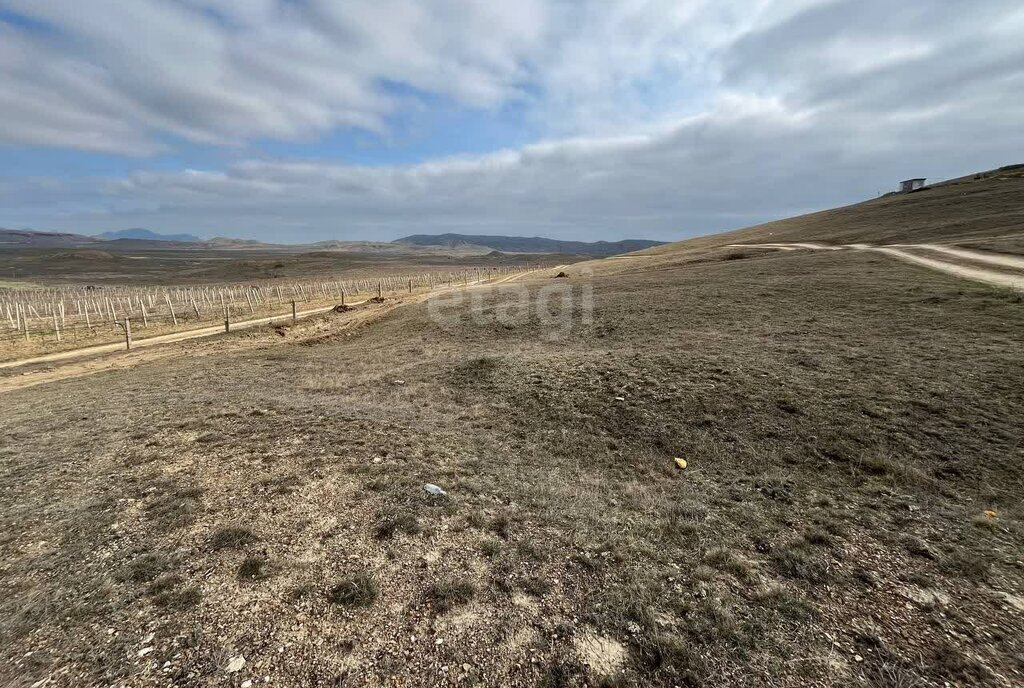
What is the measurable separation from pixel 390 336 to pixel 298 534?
1767 cm

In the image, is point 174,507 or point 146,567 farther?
point 174,507

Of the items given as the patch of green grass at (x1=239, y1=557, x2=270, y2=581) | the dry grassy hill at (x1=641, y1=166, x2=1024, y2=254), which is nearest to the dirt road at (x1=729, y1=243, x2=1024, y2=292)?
the dry grassy hill at (x1=641, y1=166, x2=1024, y2=254)

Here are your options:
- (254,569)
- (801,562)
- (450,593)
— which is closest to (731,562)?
(801,562)

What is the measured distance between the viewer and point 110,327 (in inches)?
1235

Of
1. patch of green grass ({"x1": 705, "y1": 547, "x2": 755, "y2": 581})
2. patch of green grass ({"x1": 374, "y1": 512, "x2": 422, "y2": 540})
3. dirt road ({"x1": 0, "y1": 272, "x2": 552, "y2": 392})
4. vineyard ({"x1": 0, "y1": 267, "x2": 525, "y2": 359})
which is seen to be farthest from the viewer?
vineyard ({"x1": 0, "y1": 267, "x2": 525, "y2": 359})

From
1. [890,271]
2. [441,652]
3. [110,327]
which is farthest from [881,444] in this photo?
[110,327]

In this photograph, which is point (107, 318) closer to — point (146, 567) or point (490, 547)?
point (146, 567)

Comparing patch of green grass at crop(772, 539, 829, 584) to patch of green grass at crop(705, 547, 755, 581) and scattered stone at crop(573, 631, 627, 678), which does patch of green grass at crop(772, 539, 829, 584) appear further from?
scattered stone at crop(573, 631, 627, 678)

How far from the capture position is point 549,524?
20.9ft

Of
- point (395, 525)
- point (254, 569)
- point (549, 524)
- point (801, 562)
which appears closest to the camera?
point (254, 569)

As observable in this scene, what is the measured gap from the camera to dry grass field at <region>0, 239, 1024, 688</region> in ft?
13.4

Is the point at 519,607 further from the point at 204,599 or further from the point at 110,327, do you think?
the point at 110,327

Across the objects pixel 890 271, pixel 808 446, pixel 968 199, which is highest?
pixel 968 199

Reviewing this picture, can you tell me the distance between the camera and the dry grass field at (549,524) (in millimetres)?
4098
